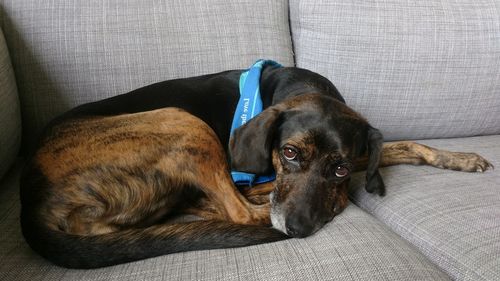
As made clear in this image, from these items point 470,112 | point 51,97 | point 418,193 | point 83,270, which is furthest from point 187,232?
point 470,112

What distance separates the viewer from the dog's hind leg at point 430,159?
7.03 ft

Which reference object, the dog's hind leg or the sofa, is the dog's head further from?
the dog's hind leg

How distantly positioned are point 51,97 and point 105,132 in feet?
2.11

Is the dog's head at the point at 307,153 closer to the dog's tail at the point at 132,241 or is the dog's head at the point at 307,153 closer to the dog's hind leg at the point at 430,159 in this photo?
the dog's tail at the point at 132,241

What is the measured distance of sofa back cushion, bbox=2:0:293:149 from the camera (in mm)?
2186

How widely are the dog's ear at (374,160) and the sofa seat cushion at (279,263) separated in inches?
11.8

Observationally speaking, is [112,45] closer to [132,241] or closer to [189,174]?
[189,174]

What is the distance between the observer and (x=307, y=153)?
1.66 m

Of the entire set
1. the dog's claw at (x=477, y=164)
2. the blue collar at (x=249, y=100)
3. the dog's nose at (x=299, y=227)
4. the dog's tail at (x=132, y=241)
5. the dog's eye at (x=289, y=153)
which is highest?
the blue collar at (x=249, y=100)

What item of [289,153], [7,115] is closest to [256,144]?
[289,153]

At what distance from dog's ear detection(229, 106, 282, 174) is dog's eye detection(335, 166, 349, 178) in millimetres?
283

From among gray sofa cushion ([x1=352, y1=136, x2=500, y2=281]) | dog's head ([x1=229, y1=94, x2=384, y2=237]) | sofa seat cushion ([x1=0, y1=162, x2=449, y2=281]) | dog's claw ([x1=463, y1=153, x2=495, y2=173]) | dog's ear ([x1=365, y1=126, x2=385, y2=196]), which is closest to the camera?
sofa seat cushion ([x1=0, y1=162, x2=449, y2=281])

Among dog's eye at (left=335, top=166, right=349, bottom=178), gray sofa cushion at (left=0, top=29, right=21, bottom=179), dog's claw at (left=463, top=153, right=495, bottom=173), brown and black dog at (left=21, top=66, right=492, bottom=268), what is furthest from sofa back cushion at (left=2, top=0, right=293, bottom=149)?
dog's claw at (left=463, top=153, right=495, bottom=173)

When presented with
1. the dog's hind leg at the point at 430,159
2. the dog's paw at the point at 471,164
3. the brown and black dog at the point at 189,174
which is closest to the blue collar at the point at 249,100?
the brown and black dog at the point at 189,174
